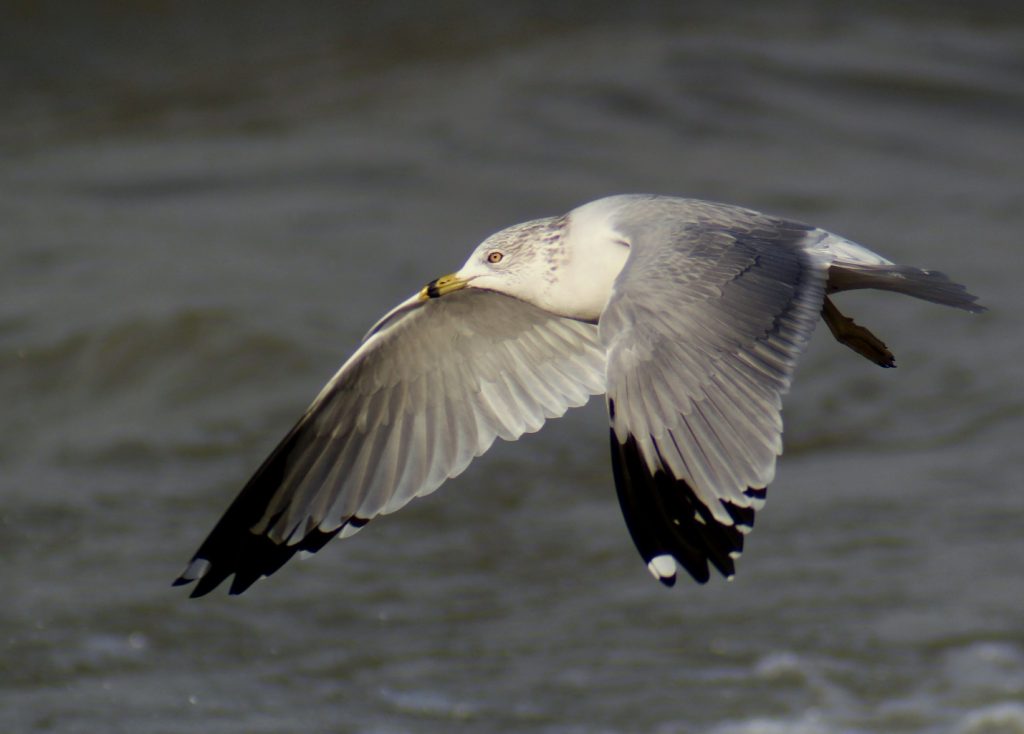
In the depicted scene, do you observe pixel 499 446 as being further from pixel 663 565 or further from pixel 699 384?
pixel 663 565

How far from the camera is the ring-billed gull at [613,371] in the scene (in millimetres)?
2559

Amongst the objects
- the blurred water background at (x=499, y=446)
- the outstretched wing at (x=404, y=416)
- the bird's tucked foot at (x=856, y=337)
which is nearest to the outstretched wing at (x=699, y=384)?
the bird's tucked foot at (x=856, y=337)

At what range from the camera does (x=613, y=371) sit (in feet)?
8.69

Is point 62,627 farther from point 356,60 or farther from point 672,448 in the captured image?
point 356,60

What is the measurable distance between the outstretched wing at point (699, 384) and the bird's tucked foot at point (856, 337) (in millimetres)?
590

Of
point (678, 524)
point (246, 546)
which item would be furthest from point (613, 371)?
point (246, 546)

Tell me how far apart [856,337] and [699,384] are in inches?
38.8

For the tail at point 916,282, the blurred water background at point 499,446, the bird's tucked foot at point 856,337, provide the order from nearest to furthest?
the tail at point 916,282
the bird's tucked foot at point 856,337
the blurred water background at point 499,446

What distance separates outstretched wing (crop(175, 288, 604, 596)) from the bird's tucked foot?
52 cm

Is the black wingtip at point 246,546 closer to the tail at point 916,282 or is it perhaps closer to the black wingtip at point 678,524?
the black wingtip at point 678,524

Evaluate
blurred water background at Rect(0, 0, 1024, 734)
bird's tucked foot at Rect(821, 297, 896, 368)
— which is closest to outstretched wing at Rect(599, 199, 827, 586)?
bird's tucked foot at Rect(821, 297, 896, 368)

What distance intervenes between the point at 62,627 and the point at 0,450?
4.80ft

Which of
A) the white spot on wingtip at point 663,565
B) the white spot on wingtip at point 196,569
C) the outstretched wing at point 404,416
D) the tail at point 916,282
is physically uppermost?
the tail at point 916,282

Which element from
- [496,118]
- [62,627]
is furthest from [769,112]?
[62,627]
